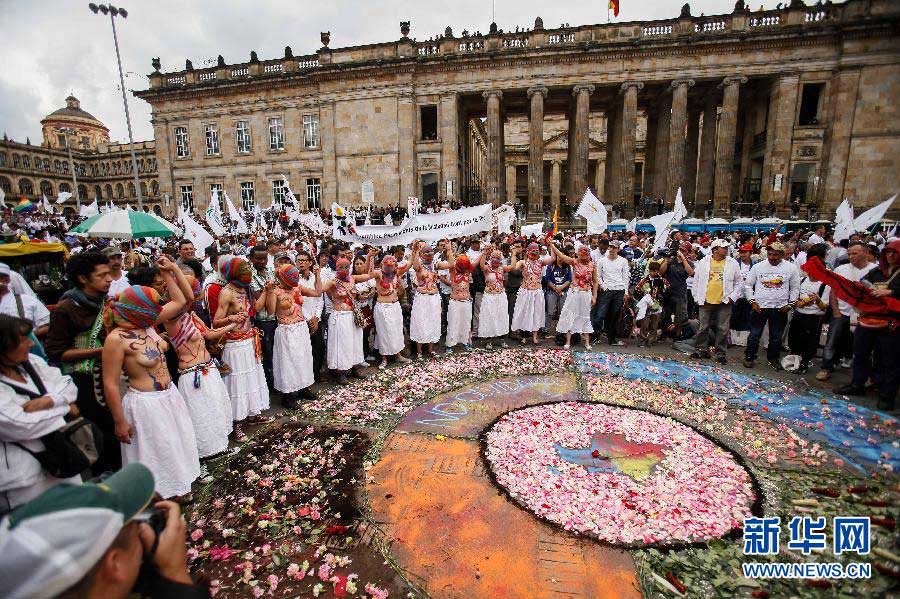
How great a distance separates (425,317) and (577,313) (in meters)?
3.41

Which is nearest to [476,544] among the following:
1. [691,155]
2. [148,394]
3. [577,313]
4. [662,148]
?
[148,394]

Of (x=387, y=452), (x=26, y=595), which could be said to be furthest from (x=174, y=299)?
(x=26, y=595)

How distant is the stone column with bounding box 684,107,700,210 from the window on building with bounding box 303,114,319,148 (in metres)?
28.0

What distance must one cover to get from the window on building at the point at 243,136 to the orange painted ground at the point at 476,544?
115ft

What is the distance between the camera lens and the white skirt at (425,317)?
8734mm

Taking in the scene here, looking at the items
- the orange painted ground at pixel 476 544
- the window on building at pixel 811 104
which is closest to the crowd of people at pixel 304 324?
the orange painted ground at pixel 476 544

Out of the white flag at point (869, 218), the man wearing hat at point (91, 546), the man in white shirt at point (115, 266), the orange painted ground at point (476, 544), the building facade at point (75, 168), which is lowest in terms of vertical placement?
the orange painted ground at point (476, 544)

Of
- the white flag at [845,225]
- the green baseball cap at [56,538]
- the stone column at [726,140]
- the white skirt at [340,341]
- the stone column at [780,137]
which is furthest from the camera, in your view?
the stone column at [726,140]

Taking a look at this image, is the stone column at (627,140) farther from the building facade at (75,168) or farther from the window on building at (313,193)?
the building facade at (75,168)

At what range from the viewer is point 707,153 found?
98.9 feet

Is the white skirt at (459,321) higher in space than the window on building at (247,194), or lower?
lower

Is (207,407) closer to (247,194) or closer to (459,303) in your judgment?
(459,303)

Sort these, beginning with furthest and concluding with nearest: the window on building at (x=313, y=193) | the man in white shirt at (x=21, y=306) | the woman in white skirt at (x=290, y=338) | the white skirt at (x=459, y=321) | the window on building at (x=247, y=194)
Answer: the window on building at (x=247, y=194), the window on building at (x=313, y=193), the white skirt at (x=459, y=321), the woman in white skirt at (x=290, y=338), the man in white shirt at (x=21, y=306)

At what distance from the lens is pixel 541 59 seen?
2695 cm
